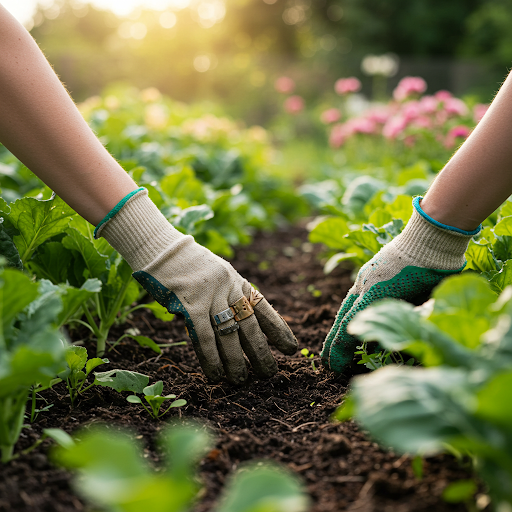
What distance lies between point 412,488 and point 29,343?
83 centimetres

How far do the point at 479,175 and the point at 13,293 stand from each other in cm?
127

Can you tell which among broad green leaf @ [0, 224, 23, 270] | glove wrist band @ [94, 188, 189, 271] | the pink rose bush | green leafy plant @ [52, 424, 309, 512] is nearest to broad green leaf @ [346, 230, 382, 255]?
glove wrist band @ [94, 188, 189, 271]

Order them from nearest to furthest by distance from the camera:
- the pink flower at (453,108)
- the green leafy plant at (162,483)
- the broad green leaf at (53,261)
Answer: the green leafy plant at (162,483), the broad green leaf at (53,261), the pink flower at (453,108)

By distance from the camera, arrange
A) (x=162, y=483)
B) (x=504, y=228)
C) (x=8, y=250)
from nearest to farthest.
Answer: (x=162, y=483) → (x=8, y=250) → (x=504, y=228)

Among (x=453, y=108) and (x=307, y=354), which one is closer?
(x=307, y=354)

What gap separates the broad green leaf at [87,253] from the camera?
1720mm

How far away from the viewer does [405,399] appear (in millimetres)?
768

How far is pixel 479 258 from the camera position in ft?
5.79

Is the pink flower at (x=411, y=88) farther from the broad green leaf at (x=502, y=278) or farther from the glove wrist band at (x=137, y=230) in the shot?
the glove wrist band at (x=137, y=230)

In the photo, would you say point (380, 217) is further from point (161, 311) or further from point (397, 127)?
point (397, 127)

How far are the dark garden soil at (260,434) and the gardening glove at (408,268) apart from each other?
0.15 metres

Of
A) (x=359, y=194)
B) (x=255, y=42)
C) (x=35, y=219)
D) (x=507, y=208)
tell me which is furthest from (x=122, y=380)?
(x=255, y=42)

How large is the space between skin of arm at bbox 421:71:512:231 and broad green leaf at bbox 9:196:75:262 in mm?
1195

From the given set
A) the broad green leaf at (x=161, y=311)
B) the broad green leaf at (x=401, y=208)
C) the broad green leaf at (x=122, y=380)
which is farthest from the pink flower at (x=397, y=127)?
the broad green leaf at (x=122, y=380)
